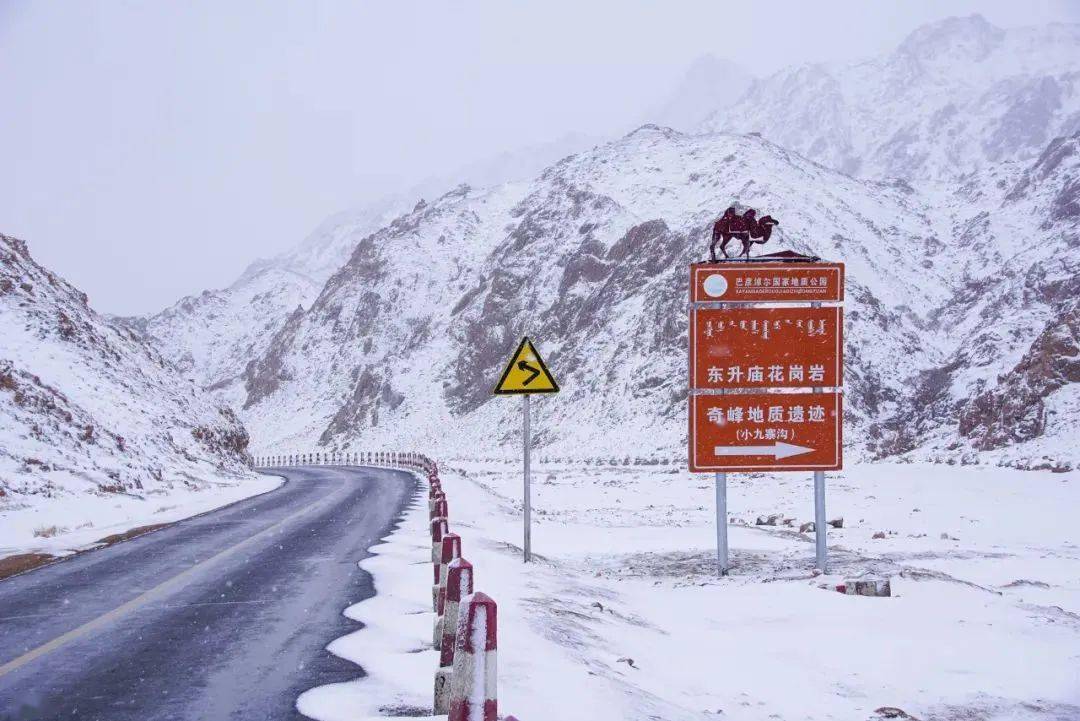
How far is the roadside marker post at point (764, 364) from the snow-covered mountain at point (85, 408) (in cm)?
1505

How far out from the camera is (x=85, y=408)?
95.3 ft

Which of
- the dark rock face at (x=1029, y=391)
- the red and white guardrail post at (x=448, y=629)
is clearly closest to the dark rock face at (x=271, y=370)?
the dark rock face at (x=1029, y=391)

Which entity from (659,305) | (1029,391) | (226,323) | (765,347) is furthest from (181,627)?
(226,323)

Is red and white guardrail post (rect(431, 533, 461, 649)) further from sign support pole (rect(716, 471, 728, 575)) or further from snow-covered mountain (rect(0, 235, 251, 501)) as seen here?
snow-covered mountain (rect(0, 235, 251, 501))

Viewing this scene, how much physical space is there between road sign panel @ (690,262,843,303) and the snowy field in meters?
4.43

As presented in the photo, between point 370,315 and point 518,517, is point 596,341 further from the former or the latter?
point 518,517

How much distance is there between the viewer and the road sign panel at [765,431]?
1463 cm

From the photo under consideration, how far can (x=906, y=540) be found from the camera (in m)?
19.5

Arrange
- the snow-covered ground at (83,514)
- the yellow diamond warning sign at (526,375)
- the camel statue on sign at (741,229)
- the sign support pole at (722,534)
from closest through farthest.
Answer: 1. the yellow diamond warning sign at (526,375)
2. the sign support pole at (722,534)
3. the camel statue on sign at (741,229)
4. the snow-covered ground at (83,514)

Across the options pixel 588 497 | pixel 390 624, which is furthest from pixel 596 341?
pixel 390 624

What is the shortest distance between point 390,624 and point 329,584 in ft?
8.49

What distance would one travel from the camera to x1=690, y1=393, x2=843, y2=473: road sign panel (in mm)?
14633

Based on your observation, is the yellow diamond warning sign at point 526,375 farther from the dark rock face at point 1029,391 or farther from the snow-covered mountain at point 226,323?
the snow-covered mountain at point 226,323

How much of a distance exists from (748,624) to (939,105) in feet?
591
